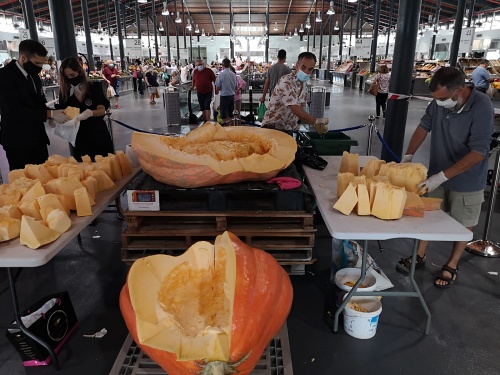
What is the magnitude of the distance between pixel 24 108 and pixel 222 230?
2170mm

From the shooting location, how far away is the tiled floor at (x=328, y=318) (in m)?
2.23

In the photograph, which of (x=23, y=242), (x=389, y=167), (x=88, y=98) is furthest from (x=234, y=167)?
(x=88, y=98)

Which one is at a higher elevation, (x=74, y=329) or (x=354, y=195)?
(x=354, y=195)

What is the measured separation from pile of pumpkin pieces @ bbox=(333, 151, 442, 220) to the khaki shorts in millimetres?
611

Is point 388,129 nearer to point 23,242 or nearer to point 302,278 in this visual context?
point 302,278

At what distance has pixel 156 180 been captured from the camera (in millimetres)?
2686

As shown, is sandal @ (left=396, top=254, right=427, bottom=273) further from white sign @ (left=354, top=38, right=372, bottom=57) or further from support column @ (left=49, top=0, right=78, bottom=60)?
white sign @ (left=354, top=38, right=372, bottom=57)

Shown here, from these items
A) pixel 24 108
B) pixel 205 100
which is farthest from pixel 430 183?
pixel 205 100

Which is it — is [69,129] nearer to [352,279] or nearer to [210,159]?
[210,159]

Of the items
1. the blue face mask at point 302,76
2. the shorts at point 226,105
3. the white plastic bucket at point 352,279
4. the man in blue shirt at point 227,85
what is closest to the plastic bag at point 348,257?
the white plastic bucket at point 352,279

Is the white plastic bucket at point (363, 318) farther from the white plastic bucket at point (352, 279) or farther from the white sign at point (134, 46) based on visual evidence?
the white sign at point (134, 46)

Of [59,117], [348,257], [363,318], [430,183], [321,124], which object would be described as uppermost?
[59,117]

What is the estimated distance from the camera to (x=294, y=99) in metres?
3.94

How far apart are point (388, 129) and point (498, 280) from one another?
3.50 metres
